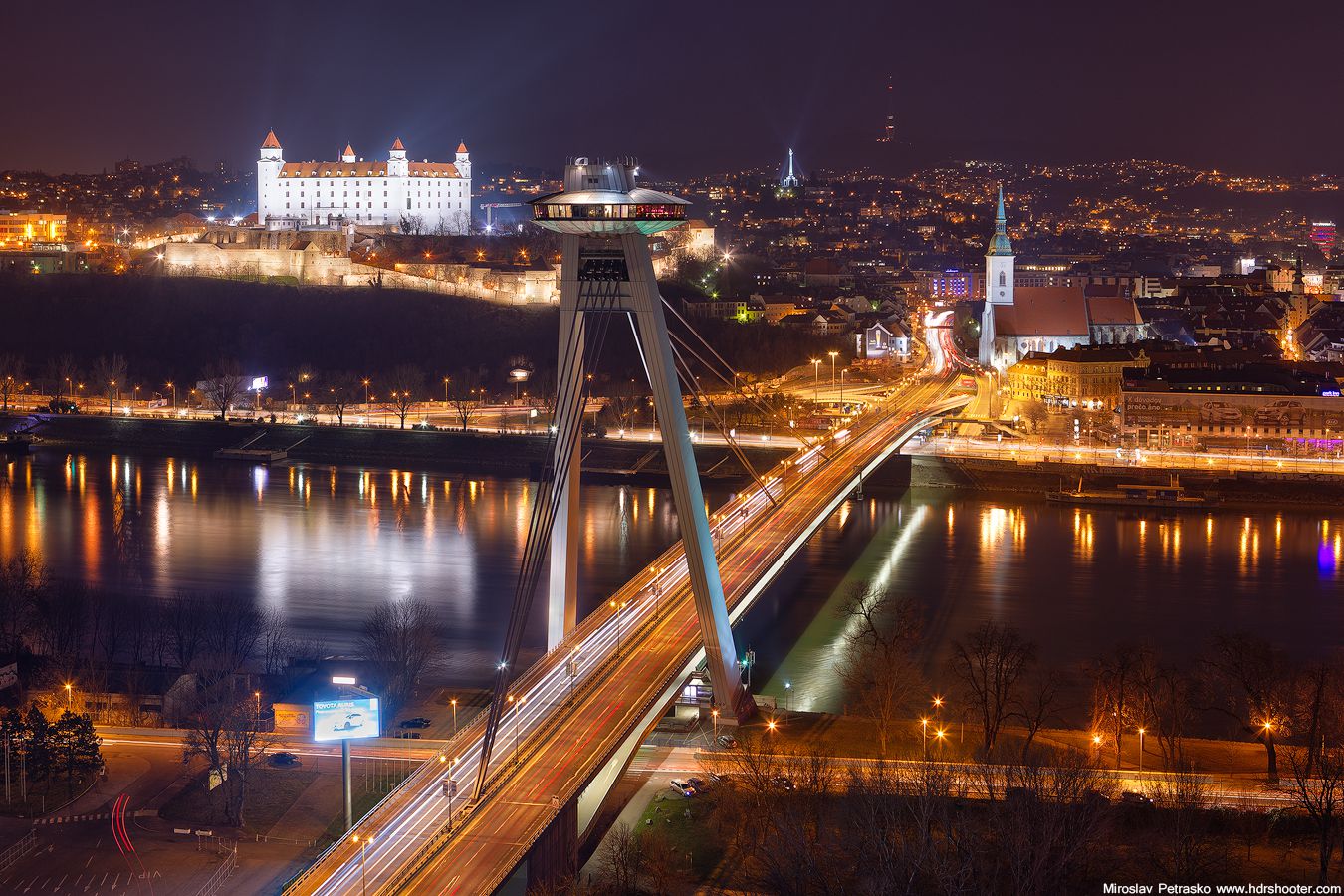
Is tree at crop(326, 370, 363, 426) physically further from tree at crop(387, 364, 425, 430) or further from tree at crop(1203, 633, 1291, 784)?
tree at crop(1203, 633, 1291, 784)

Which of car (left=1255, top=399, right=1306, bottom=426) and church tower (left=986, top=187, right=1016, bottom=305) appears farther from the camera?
church tower (left=986, top=187, right=1016, bottom=305)

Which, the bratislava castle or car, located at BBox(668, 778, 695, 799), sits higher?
the bratislava castle

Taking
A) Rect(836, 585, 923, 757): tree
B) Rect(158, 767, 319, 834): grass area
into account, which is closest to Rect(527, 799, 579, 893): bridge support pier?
Rect(158, 767, 319, 834): grass area

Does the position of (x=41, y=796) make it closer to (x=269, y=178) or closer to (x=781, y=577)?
(x=781, y=577)

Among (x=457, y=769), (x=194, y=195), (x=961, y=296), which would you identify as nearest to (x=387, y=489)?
(x=457, y=769)

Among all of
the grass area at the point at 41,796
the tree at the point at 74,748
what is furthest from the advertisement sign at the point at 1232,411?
the grass area at the point at 41,796

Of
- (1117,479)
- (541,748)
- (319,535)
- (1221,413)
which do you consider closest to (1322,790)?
(541,748)
